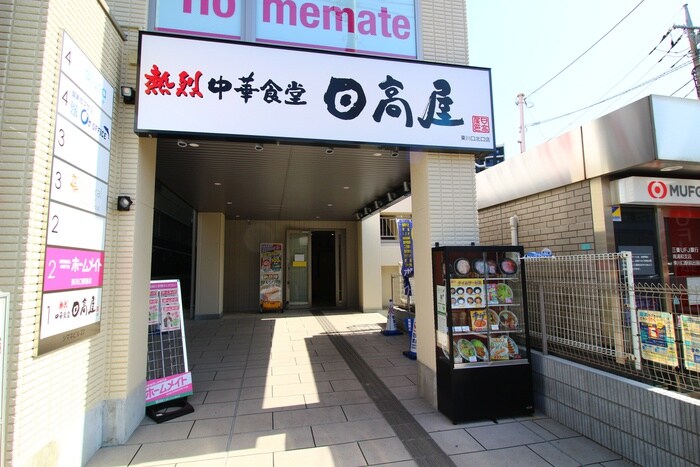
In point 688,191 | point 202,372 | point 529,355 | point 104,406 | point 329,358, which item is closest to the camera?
point 104,406

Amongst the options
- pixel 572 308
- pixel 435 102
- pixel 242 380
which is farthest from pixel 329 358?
pixel 435 102

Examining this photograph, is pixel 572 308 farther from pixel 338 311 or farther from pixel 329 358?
pixel 338 311

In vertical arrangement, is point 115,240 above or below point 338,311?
above

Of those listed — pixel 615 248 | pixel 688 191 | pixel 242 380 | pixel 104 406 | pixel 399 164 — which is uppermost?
pixel 399 164

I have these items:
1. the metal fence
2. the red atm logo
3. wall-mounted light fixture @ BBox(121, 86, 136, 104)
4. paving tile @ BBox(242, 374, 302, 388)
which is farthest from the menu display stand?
wall-mounted light fixture @ BBox(121, 86, 136, 104)

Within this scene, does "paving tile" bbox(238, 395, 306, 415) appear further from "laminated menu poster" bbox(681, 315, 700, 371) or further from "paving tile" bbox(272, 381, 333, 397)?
"laminated menu poster" bbox(681, 315, 700, 371)

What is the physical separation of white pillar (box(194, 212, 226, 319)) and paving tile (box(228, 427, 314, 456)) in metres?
7.07

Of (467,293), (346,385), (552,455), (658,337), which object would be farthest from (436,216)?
(346,385)

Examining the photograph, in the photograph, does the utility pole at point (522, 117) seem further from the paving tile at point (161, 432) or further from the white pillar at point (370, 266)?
the paving tile at point (161, 432)

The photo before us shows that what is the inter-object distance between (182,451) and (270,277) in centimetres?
795

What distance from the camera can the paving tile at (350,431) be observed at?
10.8 ft

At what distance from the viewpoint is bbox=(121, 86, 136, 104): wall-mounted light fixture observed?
11.0 ft

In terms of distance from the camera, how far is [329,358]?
5961 mm

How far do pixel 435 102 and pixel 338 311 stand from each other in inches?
325
